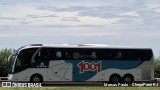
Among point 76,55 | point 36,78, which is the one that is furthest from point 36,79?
point 76,55

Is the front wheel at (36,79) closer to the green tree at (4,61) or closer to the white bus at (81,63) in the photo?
the white bus at (81,63)

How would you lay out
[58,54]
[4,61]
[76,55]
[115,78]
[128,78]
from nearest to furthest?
[58,54] < [76,55] < [115,78] < [128,78] < [4,61]

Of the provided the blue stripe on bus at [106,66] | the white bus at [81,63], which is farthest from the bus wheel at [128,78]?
the blue stripe on bus at [106,66]

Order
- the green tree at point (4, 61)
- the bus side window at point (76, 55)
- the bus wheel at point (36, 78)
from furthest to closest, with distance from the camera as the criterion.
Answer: the green tree at point (4, 61) < the bus side window at point (76, 55) < the bus wheel at point (36, 78)

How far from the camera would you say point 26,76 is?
1258 inches

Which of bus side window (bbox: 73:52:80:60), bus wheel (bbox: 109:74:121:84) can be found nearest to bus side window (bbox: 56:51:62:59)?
bus side window (bbox: 73:52:80:60)

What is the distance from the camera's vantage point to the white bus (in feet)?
105

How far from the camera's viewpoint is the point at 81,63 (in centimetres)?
3294

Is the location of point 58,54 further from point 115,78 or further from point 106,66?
point 115,78

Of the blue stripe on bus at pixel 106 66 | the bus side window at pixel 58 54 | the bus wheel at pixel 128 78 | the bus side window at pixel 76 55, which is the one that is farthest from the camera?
the bus wheel at pixel 128 78

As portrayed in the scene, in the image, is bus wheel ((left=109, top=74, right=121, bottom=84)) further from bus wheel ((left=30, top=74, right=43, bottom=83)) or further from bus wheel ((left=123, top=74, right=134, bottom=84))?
bus wheel ((left=30, top=74, right=43, bottom=83))

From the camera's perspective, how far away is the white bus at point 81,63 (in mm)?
31906

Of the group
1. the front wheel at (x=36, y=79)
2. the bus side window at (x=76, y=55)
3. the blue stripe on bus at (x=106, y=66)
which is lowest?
the front wheel at (x=36, y=79)

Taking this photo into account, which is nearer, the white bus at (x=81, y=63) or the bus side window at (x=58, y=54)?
the white bus at (x=81, y=63)
